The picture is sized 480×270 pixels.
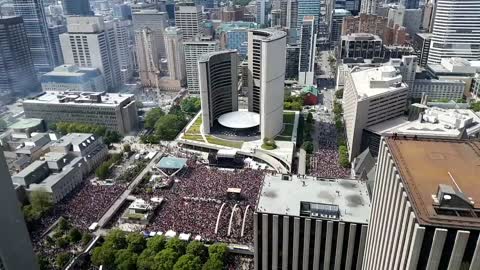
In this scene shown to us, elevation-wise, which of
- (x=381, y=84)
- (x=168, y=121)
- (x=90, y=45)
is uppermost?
(x=90, y=45)

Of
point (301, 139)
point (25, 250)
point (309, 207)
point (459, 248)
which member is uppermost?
point (459, 248)

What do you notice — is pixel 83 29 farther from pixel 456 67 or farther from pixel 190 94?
pixel 456 67

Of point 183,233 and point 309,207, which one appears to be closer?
point 309,207

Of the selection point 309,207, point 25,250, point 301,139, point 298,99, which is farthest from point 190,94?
point 25,250

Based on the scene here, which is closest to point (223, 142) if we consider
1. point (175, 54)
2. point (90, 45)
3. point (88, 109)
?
point (88, 109)

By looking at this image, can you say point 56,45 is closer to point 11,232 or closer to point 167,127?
point 167,127

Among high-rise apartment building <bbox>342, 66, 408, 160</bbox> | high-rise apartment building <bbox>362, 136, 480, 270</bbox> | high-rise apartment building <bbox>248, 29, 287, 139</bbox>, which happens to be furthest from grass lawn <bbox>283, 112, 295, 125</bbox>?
high-rise apartment building <bbox>362, 136, 480, 270</bbox>
